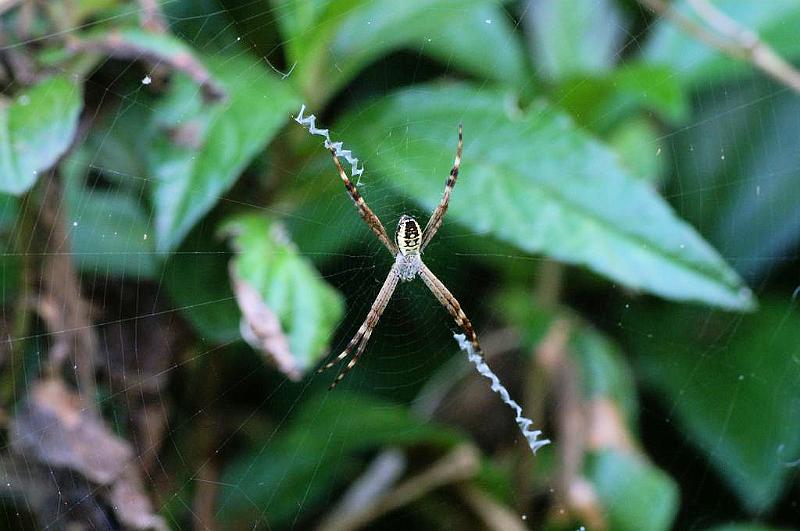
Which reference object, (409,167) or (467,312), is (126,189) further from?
(467,312)

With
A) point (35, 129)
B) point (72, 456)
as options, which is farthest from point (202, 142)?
point (72, 456)

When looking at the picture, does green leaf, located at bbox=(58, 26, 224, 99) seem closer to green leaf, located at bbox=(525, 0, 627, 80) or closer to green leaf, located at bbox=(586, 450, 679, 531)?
→ green leaf, located at bbox=(525, 0, 627, 80)

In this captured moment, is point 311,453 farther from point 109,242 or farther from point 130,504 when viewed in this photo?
point 109,242

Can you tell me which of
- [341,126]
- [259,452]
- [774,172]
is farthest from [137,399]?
[774,172]

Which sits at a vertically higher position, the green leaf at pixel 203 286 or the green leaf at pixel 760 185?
the green leaf at pixel 203 286

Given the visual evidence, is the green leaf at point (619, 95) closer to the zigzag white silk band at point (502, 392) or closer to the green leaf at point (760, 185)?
the green leaf at point (760, 185)

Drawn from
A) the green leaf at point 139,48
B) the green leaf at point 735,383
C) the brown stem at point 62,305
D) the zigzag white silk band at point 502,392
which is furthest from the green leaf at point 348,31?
the green leaf at point 735,383

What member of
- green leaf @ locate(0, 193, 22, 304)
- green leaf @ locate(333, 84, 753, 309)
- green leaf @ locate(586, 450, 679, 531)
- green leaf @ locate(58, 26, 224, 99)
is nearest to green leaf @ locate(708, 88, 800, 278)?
green leaf @ locate(333, 84, 753, 309)
